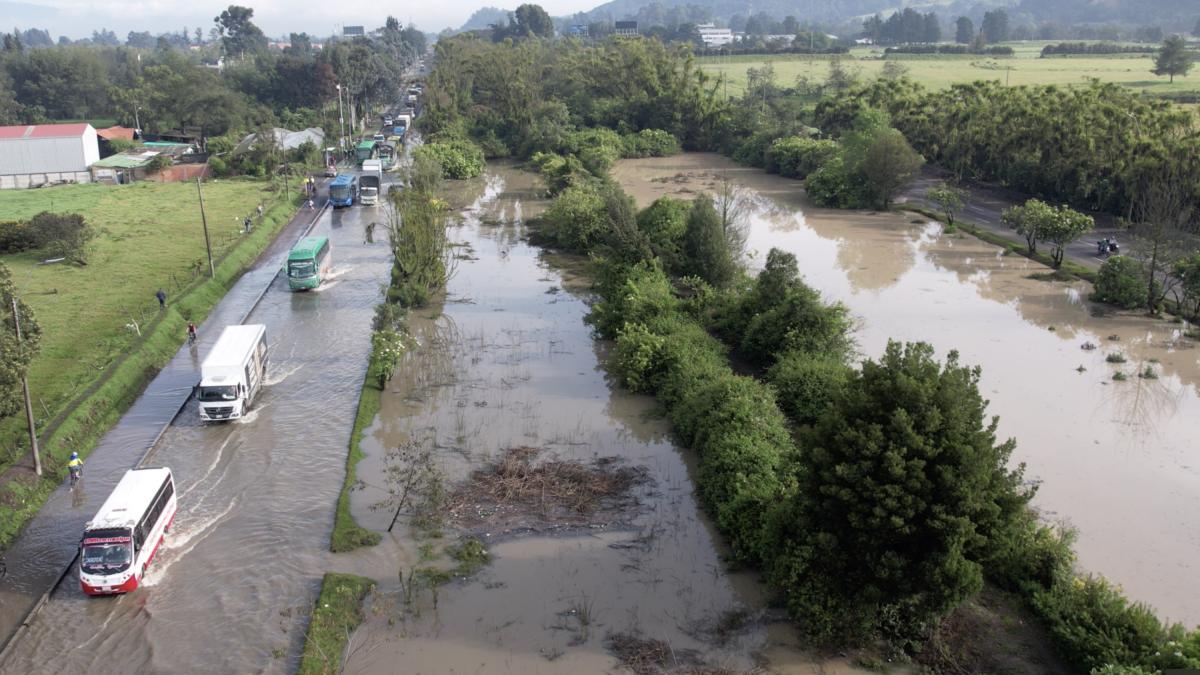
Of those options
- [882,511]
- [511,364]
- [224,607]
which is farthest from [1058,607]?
[511,364]

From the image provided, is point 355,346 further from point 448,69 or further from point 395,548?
point 448,69

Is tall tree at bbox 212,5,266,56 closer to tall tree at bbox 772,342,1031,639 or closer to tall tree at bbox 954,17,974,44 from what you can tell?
tall tree at bbox 954,17,974,44

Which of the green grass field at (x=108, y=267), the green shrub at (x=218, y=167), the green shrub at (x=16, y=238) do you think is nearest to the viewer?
the green grass field at (x=108, y=267)

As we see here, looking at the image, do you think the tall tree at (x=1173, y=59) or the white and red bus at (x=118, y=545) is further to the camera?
the tall tree at (x=1173, y=59)

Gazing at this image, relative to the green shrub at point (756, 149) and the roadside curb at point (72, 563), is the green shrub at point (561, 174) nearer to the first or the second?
the green shrub at point (756, 149)

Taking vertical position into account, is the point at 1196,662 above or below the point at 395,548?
above

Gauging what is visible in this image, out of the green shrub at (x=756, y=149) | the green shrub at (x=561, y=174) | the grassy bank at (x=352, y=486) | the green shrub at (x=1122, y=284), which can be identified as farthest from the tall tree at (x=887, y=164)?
the grassy bank at (x=352, y=486)

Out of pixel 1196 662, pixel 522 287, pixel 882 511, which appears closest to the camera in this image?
pixel 1196 662
